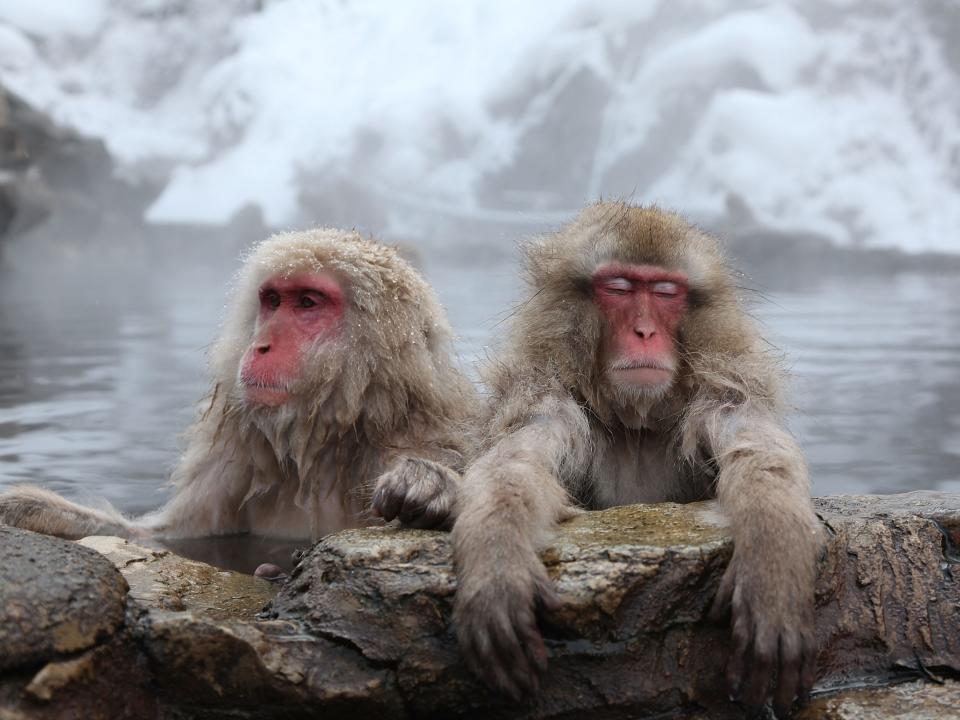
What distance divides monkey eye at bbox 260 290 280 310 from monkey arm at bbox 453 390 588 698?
1.24 metres

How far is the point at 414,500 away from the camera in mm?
2549

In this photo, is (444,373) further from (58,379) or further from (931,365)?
(931,365)

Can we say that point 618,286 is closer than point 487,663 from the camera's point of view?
No

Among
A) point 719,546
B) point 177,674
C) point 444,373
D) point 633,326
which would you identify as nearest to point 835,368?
point 444,373

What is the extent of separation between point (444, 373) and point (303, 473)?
58 centimetres

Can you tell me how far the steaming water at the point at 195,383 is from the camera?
17.9 feet

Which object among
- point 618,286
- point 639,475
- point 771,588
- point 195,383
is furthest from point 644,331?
point 195,383

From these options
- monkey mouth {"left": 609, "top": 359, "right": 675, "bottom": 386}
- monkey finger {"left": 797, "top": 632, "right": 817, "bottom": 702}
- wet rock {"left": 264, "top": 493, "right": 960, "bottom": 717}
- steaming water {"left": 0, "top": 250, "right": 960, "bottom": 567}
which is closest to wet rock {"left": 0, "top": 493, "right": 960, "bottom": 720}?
wet rock {"left": 264, "top": 493, "right": 960, "bottom": 717}

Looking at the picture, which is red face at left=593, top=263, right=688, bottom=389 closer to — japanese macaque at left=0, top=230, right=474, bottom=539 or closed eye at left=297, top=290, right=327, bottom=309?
japanese macaque at left=0, top=230, right=474, bottom=539

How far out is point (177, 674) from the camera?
7.00ft

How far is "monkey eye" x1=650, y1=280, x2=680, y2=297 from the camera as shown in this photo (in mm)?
2957

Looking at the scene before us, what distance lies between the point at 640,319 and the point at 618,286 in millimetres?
123

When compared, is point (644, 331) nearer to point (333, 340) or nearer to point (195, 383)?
point (333, 340)

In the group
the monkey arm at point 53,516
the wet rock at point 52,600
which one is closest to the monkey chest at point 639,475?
the wet rock at point 52,600
